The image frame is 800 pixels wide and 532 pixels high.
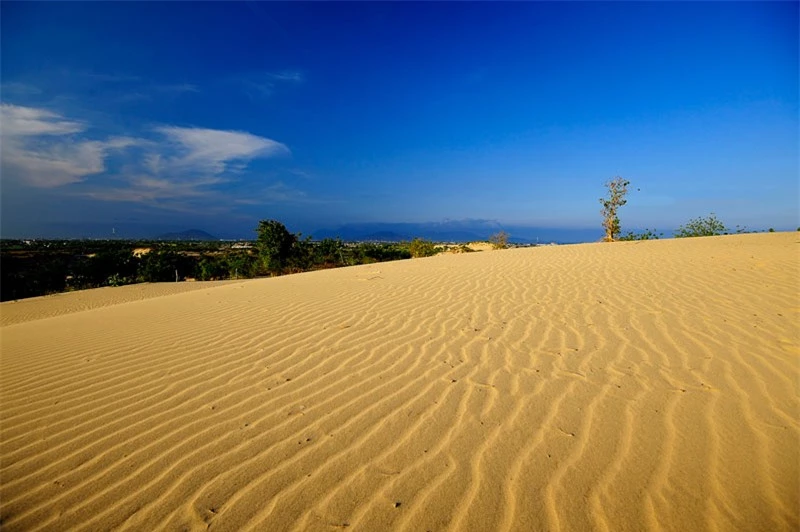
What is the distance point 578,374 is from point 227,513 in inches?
115

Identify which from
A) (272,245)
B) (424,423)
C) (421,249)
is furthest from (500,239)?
(424,423)

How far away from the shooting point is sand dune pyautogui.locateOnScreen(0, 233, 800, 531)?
187cm

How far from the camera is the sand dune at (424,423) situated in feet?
6.13

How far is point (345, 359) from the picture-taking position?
3.93 m

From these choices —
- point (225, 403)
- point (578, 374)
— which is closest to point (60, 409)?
point (225, 403)

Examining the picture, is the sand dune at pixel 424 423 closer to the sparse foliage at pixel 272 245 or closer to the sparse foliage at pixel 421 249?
the sparse foliage at pixel 272 245

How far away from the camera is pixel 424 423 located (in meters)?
2.61

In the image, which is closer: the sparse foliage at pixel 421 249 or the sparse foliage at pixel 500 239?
the sparse foliage at pixel 421 249

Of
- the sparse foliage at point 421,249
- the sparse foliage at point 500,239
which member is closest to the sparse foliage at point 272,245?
the sparse foliage at point 421,249

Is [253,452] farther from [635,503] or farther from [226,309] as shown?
[226,309]

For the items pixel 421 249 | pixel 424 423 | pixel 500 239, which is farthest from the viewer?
pixel 500 239

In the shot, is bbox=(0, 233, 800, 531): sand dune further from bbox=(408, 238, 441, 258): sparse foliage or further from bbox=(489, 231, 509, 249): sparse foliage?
bbox=(489, 231, 509, 249): sparse foliage

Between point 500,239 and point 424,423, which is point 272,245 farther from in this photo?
point 424,423

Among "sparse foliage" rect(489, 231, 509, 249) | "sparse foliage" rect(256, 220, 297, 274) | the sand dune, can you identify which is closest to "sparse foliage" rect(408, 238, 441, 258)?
"sparse foliage" rect(489, 231, 509, 249)
